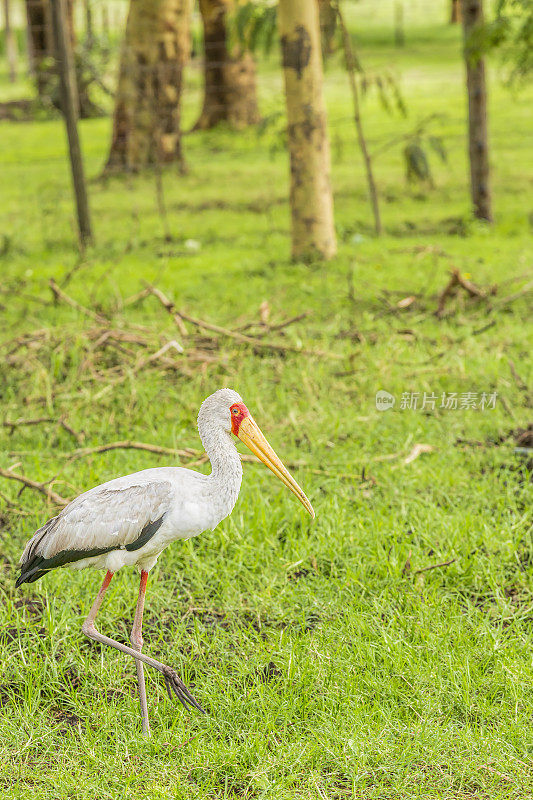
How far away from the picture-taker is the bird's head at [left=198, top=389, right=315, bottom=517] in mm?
2838

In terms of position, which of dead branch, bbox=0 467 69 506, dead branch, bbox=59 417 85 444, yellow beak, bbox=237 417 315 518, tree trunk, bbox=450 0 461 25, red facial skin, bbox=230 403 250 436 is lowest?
dead branch, bbox=59 417 85 444

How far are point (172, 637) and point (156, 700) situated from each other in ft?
1.18

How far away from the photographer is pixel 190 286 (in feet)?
25.9

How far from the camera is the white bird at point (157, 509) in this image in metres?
2.76

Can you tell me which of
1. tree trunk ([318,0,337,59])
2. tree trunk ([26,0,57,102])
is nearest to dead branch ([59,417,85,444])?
tree trunk ([318,0,337,59])

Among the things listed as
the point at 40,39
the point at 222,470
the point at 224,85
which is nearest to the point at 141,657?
the point at 222,470

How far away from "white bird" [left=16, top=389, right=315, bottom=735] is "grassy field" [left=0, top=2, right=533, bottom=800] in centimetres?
31

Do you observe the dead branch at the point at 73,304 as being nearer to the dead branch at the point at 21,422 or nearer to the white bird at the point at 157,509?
the dead branch at the point at 21,422

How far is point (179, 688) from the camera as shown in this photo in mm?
2941

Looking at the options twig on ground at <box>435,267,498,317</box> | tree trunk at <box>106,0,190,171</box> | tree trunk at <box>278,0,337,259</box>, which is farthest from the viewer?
tree trunk at <box>106,0,190,171</box>

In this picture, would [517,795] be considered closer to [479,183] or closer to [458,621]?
[458,621]

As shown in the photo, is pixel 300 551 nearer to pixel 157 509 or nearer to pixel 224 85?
pixel 157 509

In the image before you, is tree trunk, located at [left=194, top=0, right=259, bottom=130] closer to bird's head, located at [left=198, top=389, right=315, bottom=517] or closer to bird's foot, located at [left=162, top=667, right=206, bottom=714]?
bird's head, located at [left=198, top=389, right=315, bottom=517]

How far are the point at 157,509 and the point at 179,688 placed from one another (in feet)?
2.02
